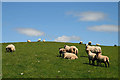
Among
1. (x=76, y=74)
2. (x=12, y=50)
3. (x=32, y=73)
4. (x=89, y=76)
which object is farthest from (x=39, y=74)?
(x=12, y=50)

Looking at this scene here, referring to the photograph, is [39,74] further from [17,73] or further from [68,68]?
[68,68]

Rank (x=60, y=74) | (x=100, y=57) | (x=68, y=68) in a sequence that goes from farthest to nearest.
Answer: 1. (x=100, y=57)
2. (x=68, y=68)
3. (x=60, y=74)

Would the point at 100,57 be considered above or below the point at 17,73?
above

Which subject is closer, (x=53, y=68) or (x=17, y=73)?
(x=17, y=73)

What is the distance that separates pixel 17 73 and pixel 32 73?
173 centimetres

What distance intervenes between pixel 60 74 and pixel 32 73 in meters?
3.06

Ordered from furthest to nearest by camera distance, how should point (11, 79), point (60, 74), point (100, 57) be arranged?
point (100, 57)
point (60, 74)
point (11, 79)

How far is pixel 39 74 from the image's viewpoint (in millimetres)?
17375

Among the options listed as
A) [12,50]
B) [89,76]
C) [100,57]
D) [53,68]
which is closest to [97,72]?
[89,76]

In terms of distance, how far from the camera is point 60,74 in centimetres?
1723

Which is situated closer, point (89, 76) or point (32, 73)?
point (89, 76)

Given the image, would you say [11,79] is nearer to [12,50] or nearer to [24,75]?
[24,75]

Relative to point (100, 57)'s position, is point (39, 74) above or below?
below

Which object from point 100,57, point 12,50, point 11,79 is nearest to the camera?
point 11,79
